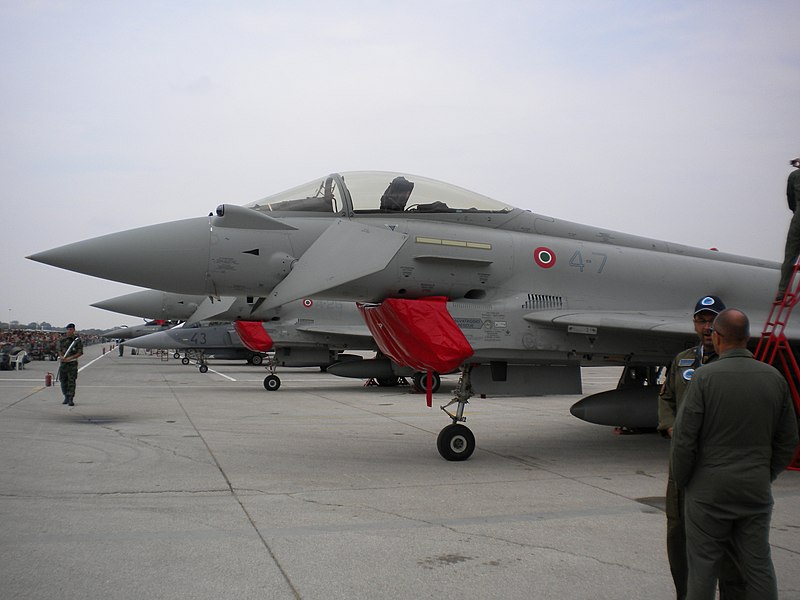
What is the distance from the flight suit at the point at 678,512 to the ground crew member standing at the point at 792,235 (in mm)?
3569

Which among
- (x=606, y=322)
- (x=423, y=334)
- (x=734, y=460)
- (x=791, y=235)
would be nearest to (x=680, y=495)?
(x=734, y=460)

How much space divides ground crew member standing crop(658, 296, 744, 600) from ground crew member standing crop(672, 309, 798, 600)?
0.57 ft

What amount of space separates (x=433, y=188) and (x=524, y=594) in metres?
5.63

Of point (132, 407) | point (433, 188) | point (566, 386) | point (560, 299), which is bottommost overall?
point (132, 407)

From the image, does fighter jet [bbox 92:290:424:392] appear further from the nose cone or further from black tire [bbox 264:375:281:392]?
the nose cone

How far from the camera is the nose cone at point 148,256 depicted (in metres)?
7.35

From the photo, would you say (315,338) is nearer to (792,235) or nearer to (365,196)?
(365,196)

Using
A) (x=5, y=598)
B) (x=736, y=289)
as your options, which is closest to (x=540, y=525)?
(x=5, y=598)

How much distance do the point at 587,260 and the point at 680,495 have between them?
560cm

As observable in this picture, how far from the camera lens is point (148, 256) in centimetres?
742

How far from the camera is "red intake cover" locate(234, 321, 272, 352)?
21109mm

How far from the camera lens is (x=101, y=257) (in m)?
7.36

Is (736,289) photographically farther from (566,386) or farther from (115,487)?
(115,487)

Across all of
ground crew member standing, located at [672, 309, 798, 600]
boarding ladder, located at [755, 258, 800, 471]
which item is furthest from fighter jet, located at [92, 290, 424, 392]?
ground crew member standing, located at [672, 309, 798, 600]
